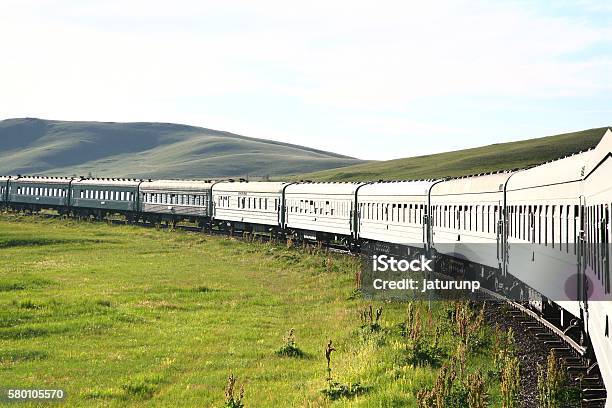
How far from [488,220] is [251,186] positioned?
35.9 m

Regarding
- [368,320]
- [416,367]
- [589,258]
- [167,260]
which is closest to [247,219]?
[167,260]

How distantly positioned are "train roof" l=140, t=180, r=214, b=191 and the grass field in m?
26.0

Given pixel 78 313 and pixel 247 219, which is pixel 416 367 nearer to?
pixel 78 313

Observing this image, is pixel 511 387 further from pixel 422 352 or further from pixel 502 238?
pixel 502 238

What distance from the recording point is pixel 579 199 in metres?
14.6

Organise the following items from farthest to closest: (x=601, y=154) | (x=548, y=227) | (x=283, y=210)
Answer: (x=283, y=210), (x=548, y=227), (x=601, y=154)

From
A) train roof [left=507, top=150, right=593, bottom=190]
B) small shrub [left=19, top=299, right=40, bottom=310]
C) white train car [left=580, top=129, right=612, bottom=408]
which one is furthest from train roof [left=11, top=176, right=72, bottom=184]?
white train car [left=580, top=129, right=612, bottom=408]

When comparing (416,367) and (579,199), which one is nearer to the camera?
(579,199)

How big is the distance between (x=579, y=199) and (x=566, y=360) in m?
3.60

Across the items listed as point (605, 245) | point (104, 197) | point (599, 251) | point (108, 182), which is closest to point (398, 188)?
point (599, 251)

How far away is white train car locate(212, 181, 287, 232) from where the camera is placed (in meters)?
55.4

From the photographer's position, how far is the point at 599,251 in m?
11.5

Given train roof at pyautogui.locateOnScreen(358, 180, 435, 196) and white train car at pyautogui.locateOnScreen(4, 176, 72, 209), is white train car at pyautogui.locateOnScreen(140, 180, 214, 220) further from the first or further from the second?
train roof at pyautogui.locateOnScreen(358, 180, 435, 196)

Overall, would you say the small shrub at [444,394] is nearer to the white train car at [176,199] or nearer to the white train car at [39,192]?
the white train car at [176,199]
